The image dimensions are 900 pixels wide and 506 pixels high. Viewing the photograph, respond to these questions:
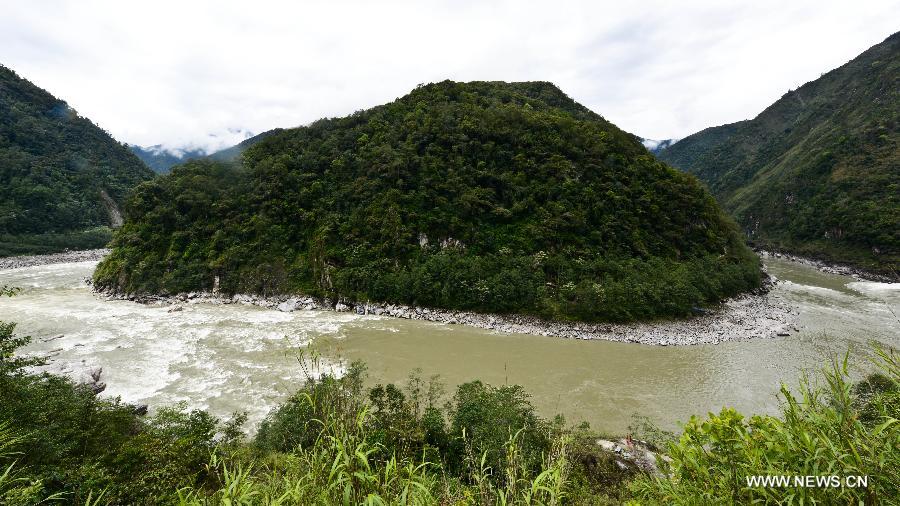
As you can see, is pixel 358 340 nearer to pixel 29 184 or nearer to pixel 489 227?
pixel 489 227

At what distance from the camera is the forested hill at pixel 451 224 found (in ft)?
84.3

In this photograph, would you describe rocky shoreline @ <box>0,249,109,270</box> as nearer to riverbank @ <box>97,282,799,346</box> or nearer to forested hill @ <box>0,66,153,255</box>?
forested hill @ <box>0,66,153,255</box>

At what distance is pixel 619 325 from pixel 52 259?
225 ft

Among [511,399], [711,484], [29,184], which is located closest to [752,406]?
[511,399]

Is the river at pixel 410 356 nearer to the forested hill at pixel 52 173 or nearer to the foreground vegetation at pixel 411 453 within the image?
the foreground vegetation at pixel 411 453

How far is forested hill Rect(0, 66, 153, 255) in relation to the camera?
51656 millimetres

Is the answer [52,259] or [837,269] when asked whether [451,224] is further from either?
[52,259]

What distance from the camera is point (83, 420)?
333 inches

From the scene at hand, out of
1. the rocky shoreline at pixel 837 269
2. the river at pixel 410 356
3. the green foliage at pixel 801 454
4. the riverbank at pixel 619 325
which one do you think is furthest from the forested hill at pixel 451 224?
the green foliage at pixel 801 454

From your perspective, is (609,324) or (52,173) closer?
(609,324)

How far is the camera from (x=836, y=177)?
52250 mm

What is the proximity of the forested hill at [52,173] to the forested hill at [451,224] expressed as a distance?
109 ft

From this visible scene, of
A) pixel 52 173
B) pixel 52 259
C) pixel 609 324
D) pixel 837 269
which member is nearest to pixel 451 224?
pixel 609 324

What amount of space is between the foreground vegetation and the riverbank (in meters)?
9.68
